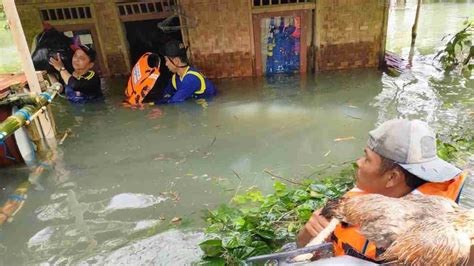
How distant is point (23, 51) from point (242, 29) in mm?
4179

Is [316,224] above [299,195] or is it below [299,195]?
above

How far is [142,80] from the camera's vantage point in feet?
22.6

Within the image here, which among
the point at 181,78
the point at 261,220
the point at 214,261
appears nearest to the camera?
the point at 214,261

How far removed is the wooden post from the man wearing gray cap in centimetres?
451

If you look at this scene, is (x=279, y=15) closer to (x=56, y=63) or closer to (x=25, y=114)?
(x=56, y=63)

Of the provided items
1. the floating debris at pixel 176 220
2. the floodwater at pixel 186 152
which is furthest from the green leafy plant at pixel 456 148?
the floating debris at pixel 176 220

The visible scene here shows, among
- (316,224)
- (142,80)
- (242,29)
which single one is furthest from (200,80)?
(316,224)

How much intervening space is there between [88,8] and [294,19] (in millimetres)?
4319

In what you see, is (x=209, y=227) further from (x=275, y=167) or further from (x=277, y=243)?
(x=275, y=167)

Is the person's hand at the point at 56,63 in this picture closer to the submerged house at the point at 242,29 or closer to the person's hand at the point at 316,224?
the submerged house at the point at 242,29

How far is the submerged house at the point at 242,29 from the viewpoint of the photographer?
745 centimetres

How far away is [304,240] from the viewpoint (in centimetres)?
171

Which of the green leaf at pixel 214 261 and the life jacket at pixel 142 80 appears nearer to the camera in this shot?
the green leaf at pixel 214 261

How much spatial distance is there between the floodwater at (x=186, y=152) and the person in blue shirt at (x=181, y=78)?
0.24 metres
